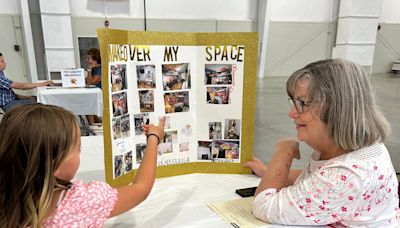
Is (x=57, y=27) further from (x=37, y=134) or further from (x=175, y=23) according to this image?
(x=37, y=134)

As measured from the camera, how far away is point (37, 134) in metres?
0.63

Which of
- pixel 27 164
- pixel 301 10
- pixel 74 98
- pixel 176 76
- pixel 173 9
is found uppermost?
pixel 301 10

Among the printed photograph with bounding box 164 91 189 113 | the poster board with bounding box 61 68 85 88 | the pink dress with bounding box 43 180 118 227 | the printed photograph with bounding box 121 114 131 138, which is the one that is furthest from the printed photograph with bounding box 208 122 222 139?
the poster board with bounding box 61 68 85 88

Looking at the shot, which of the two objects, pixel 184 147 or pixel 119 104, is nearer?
pixel 119 104

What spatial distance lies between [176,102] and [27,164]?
25.1 inches

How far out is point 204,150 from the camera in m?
1.28

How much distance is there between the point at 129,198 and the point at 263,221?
37cm

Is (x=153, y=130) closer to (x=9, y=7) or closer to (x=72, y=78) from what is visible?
(x=72, y=78)

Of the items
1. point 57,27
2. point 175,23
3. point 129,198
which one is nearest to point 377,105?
point 129,198

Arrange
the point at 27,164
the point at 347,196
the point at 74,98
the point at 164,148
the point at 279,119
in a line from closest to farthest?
the point at 27,164 → the point at 347,196 → the point at 164,148 → the point at 74,98 → the point at 279,119

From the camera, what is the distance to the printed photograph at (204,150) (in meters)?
1.27

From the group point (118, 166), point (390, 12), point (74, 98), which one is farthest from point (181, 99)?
point (390, 12)

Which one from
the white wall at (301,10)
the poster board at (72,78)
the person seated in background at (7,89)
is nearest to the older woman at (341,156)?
the poster board at (72,78)

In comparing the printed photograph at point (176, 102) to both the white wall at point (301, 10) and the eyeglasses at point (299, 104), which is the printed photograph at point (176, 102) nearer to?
the eyeglasses at point (299, 104)
